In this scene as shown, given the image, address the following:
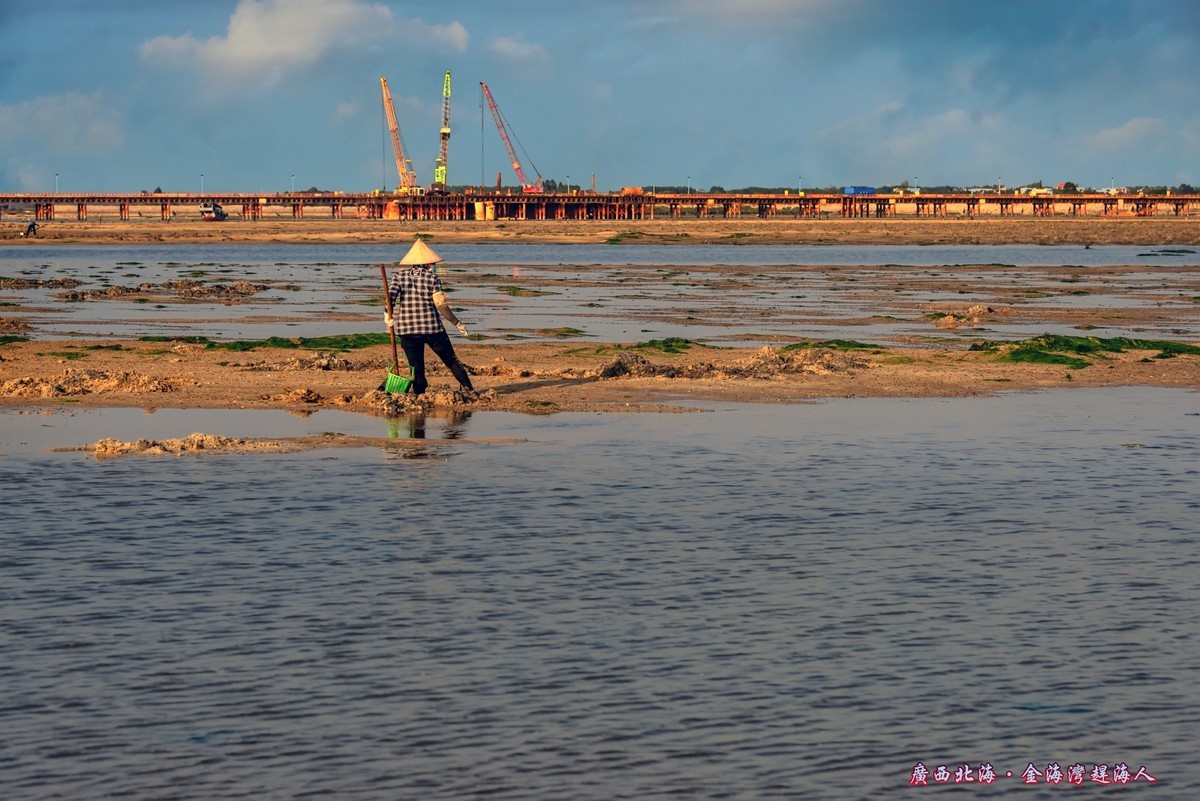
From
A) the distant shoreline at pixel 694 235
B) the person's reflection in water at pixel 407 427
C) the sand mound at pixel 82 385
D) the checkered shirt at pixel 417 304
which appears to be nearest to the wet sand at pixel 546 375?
the sand mound at pixel 82 385

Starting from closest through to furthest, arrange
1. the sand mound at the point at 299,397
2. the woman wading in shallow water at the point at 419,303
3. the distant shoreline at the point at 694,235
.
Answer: the woman wading in shallow water at the point at 419,303 < the sand mound at the point at 299,397 < the distant shoreline at the point at 694,235

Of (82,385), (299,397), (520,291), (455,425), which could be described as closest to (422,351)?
(455,425)

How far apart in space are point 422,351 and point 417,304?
0.80m

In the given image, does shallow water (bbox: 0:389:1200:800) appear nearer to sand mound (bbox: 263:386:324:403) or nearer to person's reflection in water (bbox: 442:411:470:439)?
person's reflection in water (bbox: 442:411:470:439)

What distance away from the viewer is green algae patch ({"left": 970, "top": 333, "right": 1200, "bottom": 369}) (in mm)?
27797

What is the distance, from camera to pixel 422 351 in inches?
839

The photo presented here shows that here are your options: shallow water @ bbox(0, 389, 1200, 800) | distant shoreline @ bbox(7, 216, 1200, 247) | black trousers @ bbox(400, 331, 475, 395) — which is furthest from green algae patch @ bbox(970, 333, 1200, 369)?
distant shoreline @ bbox(7, 216, 1200, 247)

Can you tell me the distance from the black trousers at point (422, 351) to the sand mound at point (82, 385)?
14.1 ft

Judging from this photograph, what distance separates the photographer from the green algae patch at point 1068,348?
2780cm

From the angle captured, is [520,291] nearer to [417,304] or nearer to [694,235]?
[417,304]

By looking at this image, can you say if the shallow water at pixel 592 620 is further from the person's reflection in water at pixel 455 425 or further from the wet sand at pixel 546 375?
the wet sand at pixel 546 375

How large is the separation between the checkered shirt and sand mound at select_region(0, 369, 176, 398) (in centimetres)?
465

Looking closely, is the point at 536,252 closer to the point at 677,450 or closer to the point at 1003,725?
the point at 677,450

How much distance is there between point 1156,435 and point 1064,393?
16.2 ft
